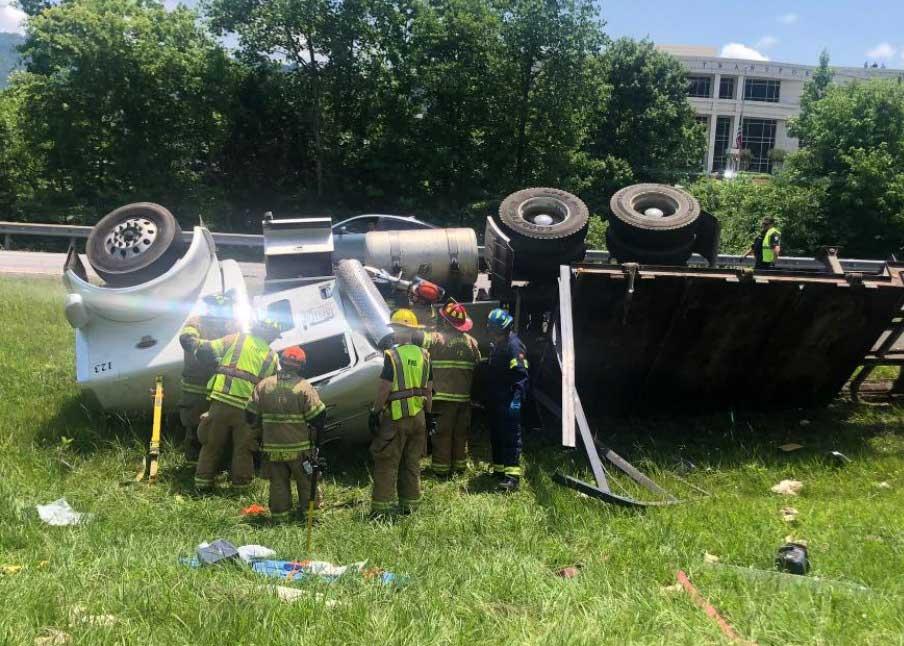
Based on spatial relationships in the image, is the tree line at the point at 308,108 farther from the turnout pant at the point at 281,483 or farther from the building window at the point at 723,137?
the building window at the point at 723,137

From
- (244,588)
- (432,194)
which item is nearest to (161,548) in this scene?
(244,588)

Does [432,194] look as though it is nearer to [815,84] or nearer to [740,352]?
[740,352]

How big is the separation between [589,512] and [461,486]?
142 centimetres

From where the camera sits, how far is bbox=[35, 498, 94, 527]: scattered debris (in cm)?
529

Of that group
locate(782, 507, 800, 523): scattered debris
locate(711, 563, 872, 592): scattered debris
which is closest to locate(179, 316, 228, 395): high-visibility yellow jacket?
locate(711, 563, 872, 592): scattered debris

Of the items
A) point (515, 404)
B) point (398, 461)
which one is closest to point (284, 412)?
point (398, 461)

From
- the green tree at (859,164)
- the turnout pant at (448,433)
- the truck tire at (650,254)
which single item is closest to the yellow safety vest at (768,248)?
the truck tire at (650,254)

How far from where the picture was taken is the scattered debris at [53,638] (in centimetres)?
319

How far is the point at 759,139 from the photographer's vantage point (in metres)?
61.1

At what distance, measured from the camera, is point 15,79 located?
2197 centimetres

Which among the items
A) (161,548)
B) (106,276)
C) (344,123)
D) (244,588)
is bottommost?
(161,548)

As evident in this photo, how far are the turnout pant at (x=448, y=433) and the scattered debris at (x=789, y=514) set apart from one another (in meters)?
2.69

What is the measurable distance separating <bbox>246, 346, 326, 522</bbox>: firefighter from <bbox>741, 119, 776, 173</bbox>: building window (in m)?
61.5

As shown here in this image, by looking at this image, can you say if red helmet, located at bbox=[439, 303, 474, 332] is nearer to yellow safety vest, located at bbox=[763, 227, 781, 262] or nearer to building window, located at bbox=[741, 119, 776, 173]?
yellow safety vest, located at bbox=[763, 227, 781, 262]
